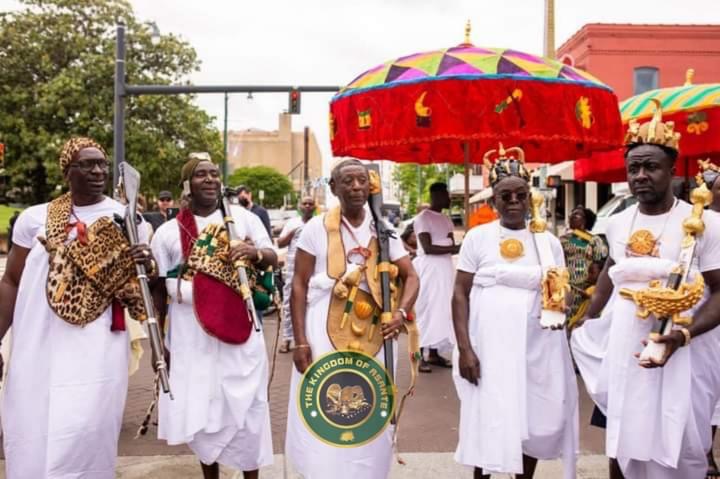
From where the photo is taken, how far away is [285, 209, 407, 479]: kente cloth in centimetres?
381

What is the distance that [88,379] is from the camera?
3.77m

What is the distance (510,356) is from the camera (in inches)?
160

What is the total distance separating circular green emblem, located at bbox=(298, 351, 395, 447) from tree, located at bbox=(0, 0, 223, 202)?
2416 centimetres

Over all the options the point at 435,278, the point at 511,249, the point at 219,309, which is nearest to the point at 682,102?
the point at 435,278

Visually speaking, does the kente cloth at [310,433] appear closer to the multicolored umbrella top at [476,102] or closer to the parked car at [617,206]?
the multicolored umbrella top at [476,102]

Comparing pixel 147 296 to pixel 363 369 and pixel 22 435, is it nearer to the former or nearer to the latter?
pixel 22 435

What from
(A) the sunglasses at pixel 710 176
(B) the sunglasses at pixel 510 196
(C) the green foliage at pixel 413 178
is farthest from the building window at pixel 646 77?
(C) the green foliage at pixel 413 178

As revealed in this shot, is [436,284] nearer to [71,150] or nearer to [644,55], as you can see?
[71,150]

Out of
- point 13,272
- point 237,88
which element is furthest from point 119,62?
point 13,272

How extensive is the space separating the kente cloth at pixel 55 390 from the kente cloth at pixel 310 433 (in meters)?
0.97

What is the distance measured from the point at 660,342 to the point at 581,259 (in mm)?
3921

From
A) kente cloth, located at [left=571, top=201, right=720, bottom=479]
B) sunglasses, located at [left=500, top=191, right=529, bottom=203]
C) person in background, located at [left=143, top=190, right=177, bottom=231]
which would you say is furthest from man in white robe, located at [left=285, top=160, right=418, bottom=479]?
person in background, located at [left=143, top=190, right=177, bottom=231]

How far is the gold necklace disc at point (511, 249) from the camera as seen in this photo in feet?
13.6

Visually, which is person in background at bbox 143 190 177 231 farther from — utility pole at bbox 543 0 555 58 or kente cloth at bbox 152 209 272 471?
utility pole at bbox 543 0 555 58
